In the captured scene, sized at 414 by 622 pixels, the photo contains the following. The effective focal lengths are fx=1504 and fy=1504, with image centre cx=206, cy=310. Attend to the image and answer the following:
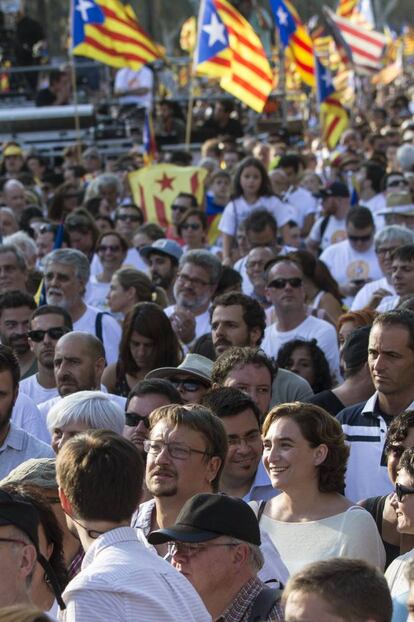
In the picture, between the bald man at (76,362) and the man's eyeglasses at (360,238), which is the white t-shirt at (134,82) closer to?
the man's eyeglasses at (360,238)

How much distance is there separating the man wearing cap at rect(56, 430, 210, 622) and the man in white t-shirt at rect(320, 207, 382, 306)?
292 inches

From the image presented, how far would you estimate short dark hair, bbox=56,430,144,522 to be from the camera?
4.40 m

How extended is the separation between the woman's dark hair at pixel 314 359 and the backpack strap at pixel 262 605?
3817mm

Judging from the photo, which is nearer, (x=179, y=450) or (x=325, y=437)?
(x=179, y=450)

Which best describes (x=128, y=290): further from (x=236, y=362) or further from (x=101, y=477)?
(x=101, y=477)

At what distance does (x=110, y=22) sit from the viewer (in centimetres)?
1784

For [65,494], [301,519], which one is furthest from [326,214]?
[65,494]

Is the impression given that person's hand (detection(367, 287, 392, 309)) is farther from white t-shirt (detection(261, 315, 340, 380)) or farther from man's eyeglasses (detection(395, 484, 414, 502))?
man's eyeglasses (detection(395, 484, 414, 502))

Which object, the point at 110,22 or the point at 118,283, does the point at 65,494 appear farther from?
the point at 110,22

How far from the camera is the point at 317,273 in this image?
10258 mm

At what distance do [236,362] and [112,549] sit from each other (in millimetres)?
2738

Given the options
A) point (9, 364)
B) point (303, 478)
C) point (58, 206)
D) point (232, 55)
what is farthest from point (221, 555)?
point (232, 55)

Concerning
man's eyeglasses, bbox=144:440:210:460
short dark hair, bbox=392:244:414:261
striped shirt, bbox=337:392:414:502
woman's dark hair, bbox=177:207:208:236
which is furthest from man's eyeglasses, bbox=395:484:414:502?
woman's dark hair, bbox=177:207:208:236

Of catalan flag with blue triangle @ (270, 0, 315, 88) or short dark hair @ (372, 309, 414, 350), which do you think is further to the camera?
catalan flag with blue triangle @ (270, 0, 315, 88)
